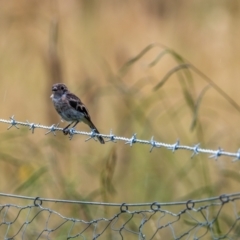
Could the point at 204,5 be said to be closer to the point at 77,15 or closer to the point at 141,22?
the point at 141,22

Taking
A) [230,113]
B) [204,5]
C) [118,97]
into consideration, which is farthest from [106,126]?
[204,5]

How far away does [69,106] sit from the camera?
4977 mm

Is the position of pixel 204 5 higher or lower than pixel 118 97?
higher

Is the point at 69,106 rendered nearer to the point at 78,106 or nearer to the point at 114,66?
the point at 78,106

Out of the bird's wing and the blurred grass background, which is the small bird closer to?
the bird's wing

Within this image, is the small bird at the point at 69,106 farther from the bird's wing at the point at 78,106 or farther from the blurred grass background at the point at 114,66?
the blurred grass background at the point at 114,66

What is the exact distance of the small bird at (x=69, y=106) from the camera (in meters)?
4.93

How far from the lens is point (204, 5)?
8.60 metres

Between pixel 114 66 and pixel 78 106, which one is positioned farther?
pixel 114 66

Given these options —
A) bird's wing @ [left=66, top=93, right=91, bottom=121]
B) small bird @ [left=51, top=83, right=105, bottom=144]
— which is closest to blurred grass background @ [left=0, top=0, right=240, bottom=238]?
small bird @ [left=51, top=83, right=105, bottom=144]

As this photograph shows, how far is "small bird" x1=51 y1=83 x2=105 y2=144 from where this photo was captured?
4.93 metres

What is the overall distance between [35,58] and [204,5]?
6.00ft

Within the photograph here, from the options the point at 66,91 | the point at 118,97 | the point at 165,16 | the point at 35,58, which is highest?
the point at 165,16

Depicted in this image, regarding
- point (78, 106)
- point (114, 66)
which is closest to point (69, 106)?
point (78, 106)
